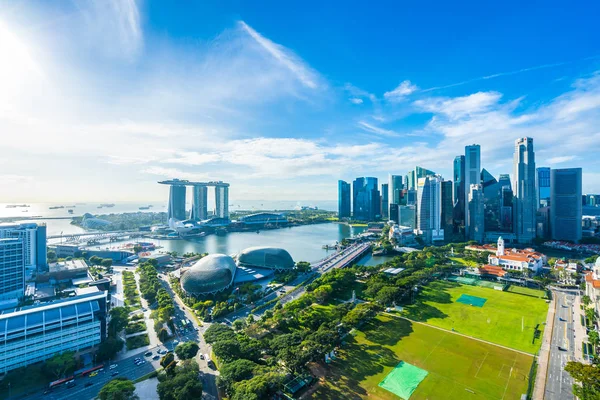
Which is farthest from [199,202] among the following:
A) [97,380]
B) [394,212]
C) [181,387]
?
[181,387]

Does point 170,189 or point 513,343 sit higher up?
point 170,189

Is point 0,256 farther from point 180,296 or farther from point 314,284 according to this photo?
point 314,284

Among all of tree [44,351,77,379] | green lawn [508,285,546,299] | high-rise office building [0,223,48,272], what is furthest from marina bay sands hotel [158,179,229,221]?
green lawn [508,285,546,299]

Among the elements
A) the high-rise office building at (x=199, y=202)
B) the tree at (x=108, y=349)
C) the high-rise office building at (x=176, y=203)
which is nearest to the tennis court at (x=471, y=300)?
the tree at (x=108, y=349)

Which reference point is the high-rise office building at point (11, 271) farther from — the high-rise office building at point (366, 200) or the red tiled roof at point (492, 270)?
the high-rise office building at point (366, 200)

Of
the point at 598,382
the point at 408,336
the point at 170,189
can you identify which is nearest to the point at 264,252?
the point at 408,336

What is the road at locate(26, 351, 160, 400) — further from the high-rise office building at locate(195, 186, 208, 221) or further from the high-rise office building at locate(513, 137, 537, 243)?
the high-rise office building at locate(195, 186, 208, 221)
